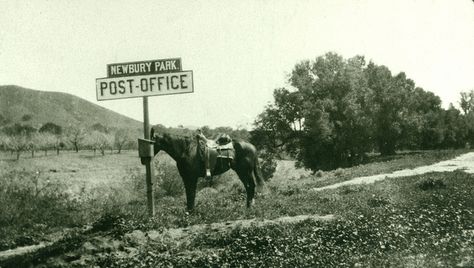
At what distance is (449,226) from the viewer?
973cm

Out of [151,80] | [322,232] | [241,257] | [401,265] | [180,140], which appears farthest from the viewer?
[180,140]

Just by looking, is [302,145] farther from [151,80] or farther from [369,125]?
[151,80]

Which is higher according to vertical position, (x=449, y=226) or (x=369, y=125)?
(x=369, y=125)

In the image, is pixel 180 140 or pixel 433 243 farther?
pixel 180 140

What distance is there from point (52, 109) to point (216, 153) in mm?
91067

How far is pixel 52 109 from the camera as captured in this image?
317 feet

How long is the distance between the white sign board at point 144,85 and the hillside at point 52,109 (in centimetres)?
7781

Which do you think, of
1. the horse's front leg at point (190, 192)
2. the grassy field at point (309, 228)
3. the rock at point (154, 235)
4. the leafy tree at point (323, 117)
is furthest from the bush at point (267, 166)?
the rock at point (154, 235)

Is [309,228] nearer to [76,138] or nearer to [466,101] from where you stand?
[76,138]

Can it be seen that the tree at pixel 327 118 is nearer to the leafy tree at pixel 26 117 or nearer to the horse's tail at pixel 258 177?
the horse's tail at pixel 258 177

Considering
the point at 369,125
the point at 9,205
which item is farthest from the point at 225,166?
the point at 369,125

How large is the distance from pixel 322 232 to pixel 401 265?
2539 millimetres

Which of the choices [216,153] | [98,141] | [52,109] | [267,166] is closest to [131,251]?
[216,153]

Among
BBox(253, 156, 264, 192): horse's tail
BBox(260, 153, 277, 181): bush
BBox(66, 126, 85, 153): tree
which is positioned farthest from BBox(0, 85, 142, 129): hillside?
BBox(253, 156, 264, 192): horse's tail
